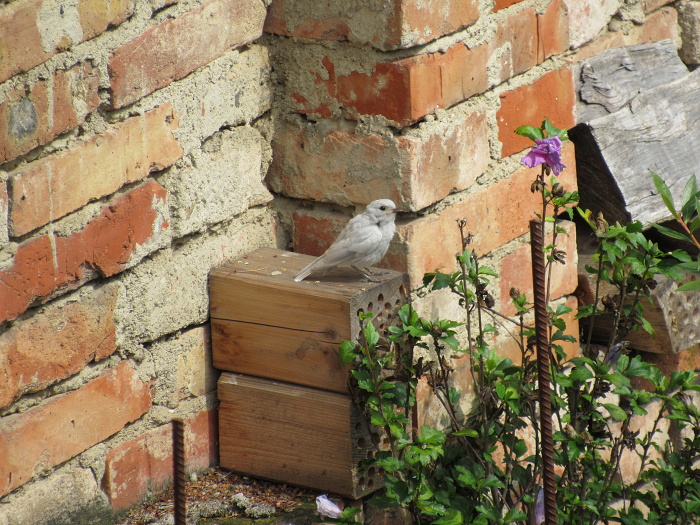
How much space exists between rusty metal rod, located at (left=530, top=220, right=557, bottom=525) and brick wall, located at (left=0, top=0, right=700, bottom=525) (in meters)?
0.57

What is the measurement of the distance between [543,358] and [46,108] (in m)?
1.02

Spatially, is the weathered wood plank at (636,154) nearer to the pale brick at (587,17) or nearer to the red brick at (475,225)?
the red brick at (475,225)

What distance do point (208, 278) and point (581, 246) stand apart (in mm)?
1222

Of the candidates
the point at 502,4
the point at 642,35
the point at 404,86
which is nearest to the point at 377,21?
the point at 404,86

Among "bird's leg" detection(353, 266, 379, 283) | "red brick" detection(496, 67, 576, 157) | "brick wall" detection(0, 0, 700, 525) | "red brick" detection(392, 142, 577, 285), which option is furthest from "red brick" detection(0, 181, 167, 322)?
"red brick" detection(496, 67, 576, 157)

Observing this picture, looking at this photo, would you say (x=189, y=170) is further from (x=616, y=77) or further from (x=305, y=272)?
(x=616, y=77)

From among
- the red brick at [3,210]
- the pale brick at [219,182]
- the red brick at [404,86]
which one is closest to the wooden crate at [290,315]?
the pale brick at [219,182]

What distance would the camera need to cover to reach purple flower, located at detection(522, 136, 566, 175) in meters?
1.85

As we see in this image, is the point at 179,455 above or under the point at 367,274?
above

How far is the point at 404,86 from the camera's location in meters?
2.11

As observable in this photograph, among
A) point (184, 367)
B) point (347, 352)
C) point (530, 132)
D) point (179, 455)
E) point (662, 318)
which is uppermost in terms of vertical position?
point (530, 132)

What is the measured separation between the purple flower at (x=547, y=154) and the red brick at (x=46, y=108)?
875 mm

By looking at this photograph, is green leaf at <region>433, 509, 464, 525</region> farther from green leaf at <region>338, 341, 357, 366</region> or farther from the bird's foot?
the bird's foot

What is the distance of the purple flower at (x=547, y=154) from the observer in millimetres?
1850
